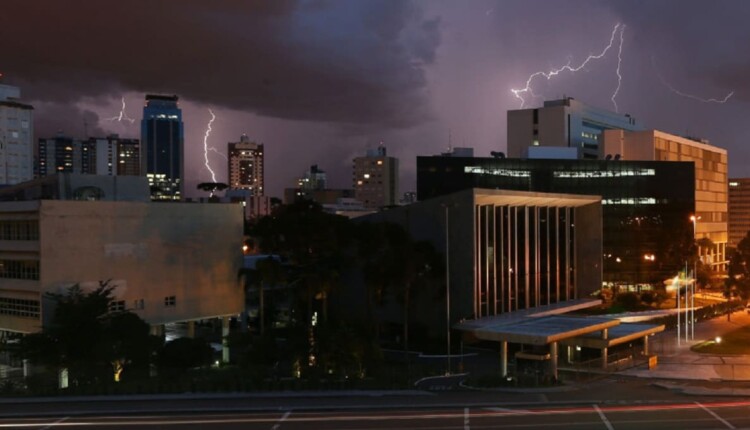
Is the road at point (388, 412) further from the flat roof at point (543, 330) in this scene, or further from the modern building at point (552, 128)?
the modern building at point (552, 128)

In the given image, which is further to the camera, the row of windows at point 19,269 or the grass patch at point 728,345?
the grass patch at point 728,345

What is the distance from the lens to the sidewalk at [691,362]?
4222 centimetres

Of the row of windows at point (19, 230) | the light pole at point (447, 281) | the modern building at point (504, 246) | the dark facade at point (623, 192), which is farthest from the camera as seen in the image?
the dark facade at point (623, 192)

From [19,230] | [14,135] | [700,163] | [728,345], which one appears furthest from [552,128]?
[19,230]

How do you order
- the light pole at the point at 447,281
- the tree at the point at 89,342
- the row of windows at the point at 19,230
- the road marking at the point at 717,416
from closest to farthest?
the road marking at the point at 717,416
the tree at the point at 89,342
the row of windows at the point at 19,230
the light pole at the point at 447,281

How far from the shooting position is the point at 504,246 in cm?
6019

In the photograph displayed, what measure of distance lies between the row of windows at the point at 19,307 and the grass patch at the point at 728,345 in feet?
149

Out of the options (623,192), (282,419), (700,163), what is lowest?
(282,419)

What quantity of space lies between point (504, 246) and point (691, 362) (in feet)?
58.8

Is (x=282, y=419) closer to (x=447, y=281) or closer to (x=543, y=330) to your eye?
(x=543, y=330)

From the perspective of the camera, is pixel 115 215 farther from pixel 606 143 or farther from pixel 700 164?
pixel 700 164

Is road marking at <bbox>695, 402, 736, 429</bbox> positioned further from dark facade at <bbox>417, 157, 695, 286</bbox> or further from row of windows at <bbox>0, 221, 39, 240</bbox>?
dark facade at <bbox>417, 157, 695, 286</bbox>

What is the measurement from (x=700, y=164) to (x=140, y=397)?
393ft

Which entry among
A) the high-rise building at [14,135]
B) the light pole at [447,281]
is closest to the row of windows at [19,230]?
the light pole at [447,281]
